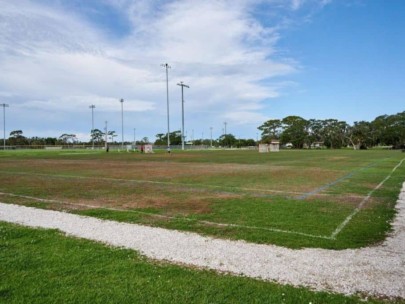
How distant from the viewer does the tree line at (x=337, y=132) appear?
12175 cm

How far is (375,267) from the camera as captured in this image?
5113 mm

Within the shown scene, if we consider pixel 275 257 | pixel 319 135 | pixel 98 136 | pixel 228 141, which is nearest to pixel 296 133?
pixel 319 135

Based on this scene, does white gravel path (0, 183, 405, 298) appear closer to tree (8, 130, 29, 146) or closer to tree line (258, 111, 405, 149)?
tree line (258, 111, 405, 149)

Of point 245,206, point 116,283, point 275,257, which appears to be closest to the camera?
point 116,283

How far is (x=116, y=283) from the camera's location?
4523 mm

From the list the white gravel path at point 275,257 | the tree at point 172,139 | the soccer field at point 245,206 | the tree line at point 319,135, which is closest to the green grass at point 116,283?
the white gravel path at point 275,257

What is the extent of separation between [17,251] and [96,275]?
6.08 feet

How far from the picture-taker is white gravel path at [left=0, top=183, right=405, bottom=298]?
4609mm

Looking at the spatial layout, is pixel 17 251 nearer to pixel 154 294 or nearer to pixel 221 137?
pixel 154 294

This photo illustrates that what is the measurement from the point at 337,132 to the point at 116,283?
138 meters

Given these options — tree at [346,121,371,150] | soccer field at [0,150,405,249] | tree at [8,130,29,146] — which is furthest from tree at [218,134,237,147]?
soccer field at [0,150,405,249]

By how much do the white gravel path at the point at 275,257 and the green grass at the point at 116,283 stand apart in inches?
11.8

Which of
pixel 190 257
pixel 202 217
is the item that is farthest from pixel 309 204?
pixel 190 257

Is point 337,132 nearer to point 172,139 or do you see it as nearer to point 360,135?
point 360,135
